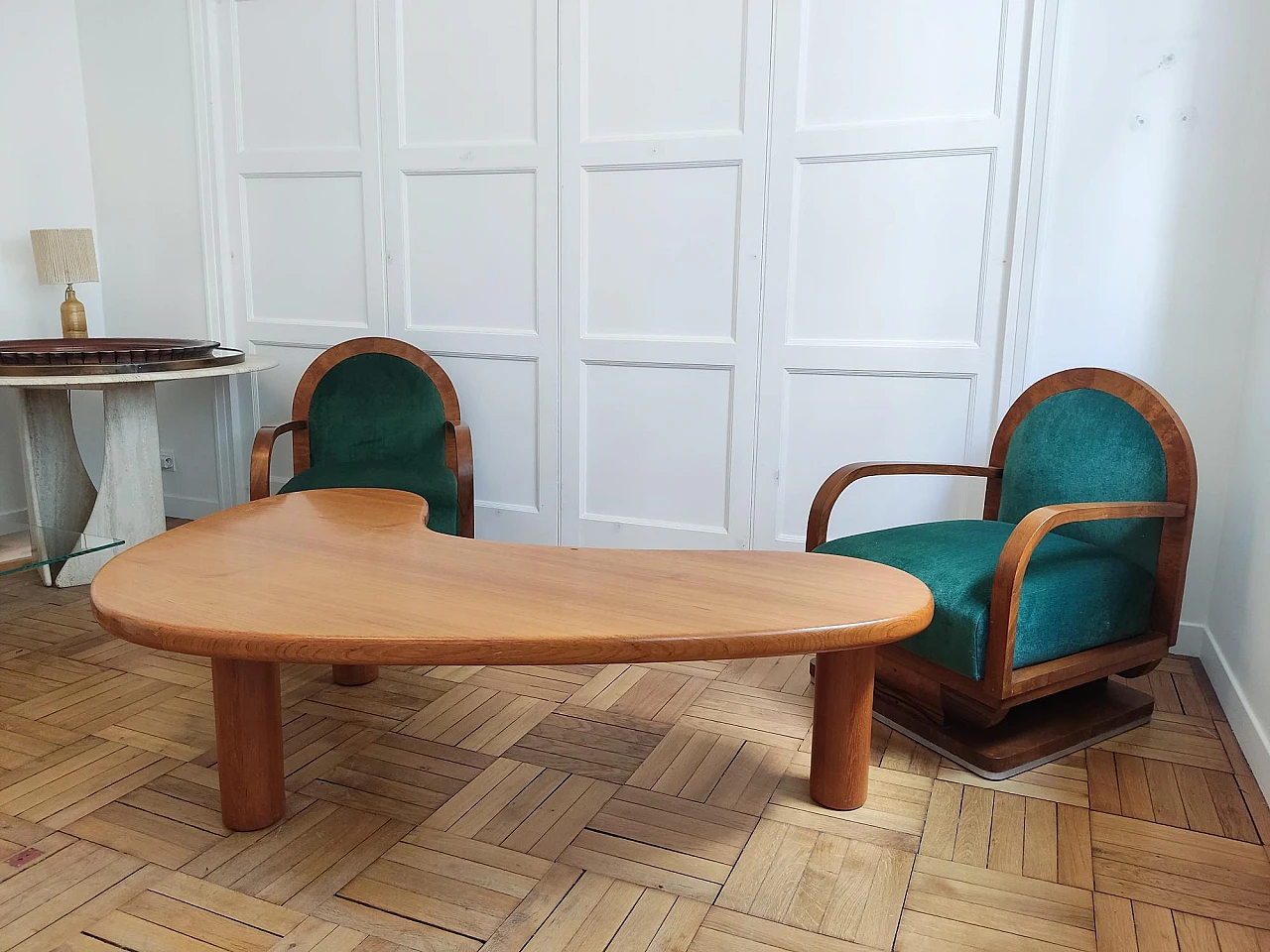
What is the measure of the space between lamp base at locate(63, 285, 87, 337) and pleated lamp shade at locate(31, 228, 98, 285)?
0.07 meters

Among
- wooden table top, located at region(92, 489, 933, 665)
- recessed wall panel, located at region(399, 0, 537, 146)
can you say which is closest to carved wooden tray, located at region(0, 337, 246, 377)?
recessed wall panel, located at region(399, 0, 537, 146)

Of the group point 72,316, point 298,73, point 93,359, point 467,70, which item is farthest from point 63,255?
point 467,70

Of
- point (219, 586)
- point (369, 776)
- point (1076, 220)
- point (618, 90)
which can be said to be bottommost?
point (369, 776)

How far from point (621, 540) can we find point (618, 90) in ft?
4.92

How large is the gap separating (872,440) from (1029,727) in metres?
1.06

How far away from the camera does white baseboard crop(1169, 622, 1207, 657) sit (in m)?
2.68

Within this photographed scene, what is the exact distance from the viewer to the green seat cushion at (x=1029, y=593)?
194 centimetres

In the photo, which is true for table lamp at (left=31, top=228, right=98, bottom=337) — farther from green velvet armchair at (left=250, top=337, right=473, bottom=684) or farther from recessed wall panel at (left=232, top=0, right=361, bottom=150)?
green velvet armchair at (left=250, top=337, right=473, bottom=684)

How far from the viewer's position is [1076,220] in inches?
103

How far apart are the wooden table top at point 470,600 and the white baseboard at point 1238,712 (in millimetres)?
913

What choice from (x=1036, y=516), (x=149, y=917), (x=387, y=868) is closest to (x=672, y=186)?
(x=1036, y=516)

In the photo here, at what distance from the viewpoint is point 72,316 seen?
3.43 metres

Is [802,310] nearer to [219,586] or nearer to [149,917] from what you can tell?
[219,586]

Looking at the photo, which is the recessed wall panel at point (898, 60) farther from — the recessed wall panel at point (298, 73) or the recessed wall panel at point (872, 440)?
the recessed wall panel at point (298, 73)
